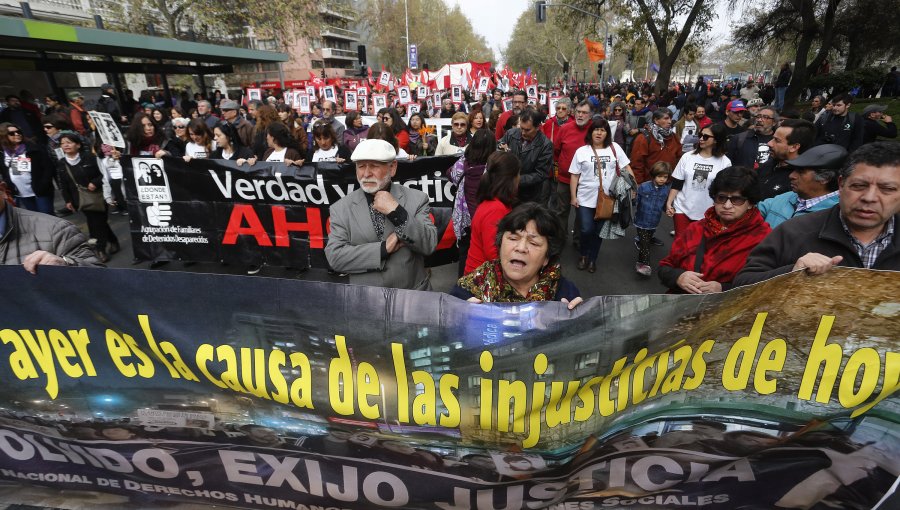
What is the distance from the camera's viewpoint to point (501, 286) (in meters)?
2.19

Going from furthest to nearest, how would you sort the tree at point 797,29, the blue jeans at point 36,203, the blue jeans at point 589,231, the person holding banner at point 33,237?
1. the tree at point 797,29
2. the blue jeans at point 36,203
3. the blue jeans at point 589,231
4. the person holding banner at point 33,237

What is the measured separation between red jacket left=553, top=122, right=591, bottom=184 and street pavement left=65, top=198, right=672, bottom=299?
1038 millimetres

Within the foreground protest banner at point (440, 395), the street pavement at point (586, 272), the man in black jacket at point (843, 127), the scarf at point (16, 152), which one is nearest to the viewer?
the foreground protest banner at point (440, 395)

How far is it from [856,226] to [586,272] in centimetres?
372

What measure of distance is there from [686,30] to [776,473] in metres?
25.9

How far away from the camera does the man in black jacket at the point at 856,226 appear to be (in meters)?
1.83

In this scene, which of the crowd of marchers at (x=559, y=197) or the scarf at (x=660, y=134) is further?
the scarf at (x=660, y=134)

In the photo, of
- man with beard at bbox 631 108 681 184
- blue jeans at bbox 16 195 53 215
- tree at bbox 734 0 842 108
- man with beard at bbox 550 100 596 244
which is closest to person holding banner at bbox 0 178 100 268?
blue jeans at bbox 16 195 53 215

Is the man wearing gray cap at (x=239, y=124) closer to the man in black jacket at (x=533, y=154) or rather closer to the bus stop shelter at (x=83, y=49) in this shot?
the man in black jacket at (x=533, y=154)

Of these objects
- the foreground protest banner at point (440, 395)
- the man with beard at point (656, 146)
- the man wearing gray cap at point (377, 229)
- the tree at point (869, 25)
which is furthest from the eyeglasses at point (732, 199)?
the tree at point (869, 25)

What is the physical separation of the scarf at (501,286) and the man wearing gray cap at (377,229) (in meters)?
0.54

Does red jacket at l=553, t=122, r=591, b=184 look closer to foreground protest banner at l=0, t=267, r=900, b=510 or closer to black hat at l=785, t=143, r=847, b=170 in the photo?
black hat at l=785, t=143, r=847, b=170

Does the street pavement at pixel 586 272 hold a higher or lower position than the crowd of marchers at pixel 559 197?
lower

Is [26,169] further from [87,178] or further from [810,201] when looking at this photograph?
[810,201]
